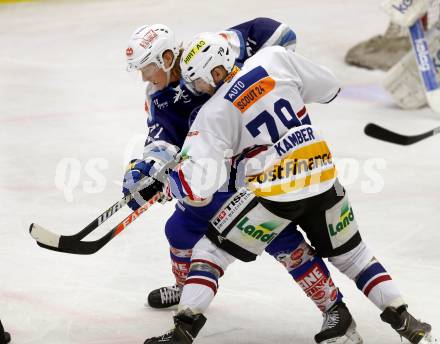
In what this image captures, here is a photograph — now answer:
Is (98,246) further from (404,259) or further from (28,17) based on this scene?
(28,17)

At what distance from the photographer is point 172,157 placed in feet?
10.8

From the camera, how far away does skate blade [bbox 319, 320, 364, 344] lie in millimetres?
3195

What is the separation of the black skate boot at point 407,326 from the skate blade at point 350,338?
184 mm

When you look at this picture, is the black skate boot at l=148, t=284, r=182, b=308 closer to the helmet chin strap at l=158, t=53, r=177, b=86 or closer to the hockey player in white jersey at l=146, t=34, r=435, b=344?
the hockey player in white jersey at l=146, t=34, r=435, b=344

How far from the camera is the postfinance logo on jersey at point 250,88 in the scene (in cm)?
293

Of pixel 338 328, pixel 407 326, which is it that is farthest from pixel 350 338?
pixel 407 326

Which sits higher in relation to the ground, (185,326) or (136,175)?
(136,175)

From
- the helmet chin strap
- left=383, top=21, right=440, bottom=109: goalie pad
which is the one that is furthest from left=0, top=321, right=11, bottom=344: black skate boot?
left=383, top=21, right=440, bottom=109: goalie pad

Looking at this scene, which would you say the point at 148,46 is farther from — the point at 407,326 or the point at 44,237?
the point at 407,326

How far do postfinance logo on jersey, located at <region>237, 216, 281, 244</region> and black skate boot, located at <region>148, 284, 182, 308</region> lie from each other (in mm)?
695

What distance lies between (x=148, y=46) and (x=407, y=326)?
1.21m

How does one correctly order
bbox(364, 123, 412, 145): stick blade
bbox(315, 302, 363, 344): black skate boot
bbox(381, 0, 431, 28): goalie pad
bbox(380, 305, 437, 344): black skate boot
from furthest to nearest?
bbox(381, 0, 431, 28): goalie pad
bbox(364, 123, 412, 145): stick blade
bbox(315, 302, 363, 344): black skate boot
bbox(380, 305, 437, 344): black skate boot

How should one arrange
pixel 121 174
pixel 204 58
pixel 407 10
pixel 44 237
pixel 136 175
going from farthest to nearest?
pixel 407 10, pixel 121 174, pixel 136 175, pixel 44 237, pixel 204 58

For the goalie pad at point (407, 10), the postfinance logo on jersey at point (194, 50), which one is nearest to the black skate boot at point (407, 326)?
the postfinance logo on jersey at point (194, 50)
